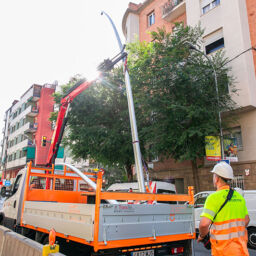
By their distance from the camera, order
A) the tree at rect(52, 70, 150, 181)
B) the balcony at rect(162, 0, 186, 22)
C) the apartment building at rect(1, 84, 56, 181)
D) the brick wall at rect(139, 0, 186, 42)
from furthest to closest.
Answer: the apartment building at rect(1, 84, 56, 181), the brick wall at rect(139, 0, 186, 42), the balcony at rect(162, 0, 186, 22), the tree at rect(52, 70, 150, 181)

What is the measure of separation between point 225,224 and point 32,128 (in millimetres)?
43353

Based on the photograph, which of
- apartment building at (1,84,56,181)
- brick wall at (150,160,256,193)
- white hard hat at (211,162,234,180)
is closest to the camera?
white hard hat at (211,162,234,180)

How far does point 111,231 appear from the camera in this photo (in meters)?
3.58

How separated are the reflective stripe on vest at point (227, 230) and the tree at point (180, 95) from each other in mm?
10303

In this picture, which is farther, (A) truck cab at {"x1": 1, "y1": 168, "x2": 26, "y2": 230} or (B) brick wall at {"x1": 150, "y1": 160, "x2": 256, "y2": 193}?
(B) brick wall at {"x1": 150, "y1": 160, "x2": 256, "y2": 193}

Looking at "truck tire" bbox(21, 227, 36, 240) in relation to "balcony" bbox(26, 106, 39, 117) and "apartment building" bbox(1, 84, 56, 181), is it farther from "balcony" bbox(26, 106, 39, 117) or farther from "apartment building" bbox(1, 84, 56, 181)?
"balcony" bbox(26, 106, 39, 117)

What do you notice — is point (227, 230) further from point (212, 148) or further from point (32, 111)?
point (32, 111)

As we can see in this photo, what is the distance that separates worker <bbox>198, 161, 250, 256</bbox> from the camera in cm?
284

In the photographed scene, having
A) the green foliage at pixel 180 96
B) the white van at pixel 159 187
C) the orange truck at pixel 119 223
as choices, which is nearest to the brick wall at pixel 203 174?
the green foliage at pixel 180 96

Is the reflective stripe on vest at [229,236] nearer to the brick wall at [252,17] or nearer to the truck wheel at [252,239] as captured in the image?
the truck wheel at [252,239]

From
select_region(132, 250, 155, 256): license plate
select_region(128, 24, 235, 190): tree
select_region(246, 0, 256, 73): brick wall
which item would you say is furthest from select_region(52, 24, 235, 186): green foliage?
select_region(132, 250, 155, 256): license plate

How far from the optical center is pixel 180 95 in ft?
47.4

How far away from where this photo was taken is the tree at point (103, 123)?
1706cm

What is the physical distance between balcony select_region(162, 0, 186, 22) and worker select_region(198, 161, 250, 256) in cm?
2057
